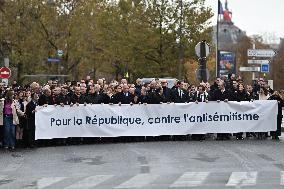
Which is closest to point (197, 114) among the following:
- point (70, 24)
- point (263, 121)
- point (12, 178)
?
point (263, 121)

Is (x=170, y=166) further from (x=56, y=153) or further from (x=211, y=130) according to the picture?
(x=211, y=130)

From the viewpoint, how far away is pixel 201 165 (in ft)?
52.6

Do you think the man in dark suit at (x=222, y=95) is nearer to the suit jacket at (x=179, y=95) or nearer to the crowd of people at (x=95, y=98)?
the crowd of people at (x=95, y=98)

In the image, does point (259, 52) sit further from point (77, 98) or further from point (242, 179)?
point (242, 179)

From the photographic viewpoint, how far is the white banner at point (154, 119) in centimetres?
2183

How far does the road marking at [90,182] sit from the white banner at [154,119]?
7.59 metres

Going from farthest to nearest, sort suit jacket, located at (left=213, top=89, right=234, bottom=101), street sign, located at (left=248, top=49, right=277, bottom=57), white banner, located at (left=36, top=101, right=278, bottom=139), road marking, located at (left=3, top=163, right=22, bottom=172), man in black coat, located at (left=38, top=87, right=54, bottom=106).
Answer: street sign, located at (left=248, top=49, right=277, bottom=57), suit jacket, located at (left=213, top=89, right=234, bottom=101), man in black coat, located at (left=38, top=87, right=54, bottom=106), white banner, located at (left=36, top=101, right=278, bottom=139), road marking, located at (left=3, top=163, right=22, bottom=172)

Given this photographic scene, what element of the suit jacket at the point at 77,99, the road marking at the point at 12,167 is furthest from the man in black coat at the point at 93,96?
the road marking at the point at 12,167

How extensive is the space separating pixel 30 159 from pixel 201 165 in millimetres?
4450

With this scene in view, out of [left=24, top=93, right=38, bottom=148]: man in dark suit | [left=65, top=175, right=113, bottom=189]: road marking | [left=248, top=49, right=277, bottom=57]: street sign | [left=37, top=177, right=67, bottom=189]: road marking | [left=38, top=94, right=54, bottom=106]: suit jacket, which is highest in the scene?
[left=248, top=49, right=277, bottom=57]: street sign

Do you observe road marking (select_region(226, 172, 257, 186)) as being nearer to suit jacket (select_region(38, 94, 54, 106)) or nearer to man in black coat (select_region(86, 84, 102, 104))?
man in black coat (select_region(86, 84, 102, 104))

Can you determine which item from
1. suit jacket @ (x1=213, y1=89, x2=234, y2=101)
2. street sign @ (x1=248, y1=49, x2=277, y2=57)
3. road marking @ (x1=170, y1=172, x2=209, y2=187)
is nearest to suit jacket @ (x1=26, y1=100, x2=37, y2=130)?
suit jacket @ (x1=213, y1=89, x2=234, y2=101)

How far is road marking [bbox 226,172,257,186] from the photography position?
42.6 ft

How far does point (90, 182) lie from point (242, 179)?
2717 millimetres
